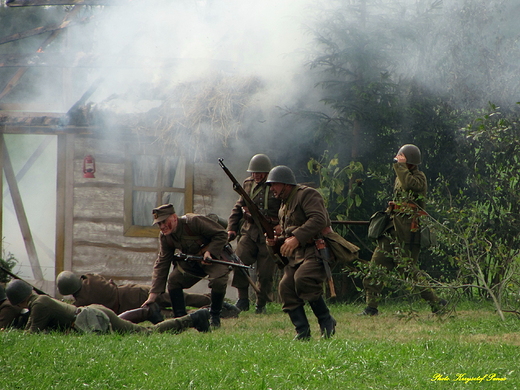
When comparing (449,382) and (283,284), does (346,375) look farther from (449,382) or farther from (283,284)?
(283,284)

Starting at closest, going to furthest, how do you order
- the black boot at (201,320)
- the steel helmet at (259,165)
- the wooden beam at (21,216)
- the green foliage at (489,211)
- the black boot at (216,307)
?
the black boot at (201,320) → the green foliage at (489,211) → the black boot at (216,307) → the steel helmet at (259,165) → the wooden beam at (21,216)

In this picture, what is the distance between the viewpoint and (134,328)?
6852 millimetres

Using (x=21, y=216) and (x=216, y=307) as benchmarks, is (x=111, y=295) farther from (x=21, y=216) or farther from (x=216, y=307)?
(x=21, y=216)

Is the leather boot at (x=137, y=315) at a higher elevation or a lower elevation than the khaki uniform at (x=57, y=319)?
lower

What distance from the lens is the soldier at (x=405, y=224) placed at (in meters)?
7.63

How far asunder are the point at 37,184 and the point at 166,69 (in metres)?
4.72

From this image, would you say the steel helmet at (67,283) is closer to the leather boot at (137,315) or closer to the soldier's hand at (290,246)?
the leather boot at (137,315)

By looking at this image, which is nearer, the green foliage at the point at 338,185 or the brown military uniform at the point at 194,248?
the brown military uniform at the point at 194,248

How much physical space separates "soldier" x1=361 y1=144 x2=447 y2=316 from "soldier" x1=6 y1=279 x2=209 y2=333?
2261 mm

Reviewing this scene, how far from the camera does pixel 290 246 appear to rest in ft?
20.6

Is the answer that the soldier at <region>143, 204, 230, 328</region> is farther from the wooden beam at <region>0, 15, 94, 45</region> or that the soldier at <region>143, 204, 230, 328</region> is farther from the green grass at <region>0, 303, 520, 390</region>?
the wooden beam at <region>0, 15, 94, 45</region>

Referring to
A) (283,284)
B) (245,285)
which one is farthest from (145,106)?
(283,284)

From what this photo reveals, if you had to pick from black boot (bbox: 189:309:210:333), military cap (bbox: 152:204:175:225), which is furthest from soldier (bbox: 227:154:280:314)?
black boot (bbox: 189:309:210:333)

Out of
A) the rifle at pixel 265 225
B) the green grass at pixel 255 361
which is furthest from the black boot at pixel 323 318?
the rifle at pixel 265 225
